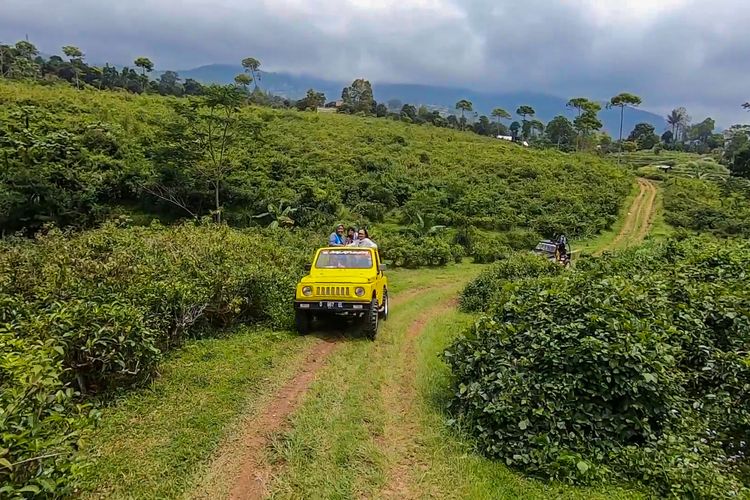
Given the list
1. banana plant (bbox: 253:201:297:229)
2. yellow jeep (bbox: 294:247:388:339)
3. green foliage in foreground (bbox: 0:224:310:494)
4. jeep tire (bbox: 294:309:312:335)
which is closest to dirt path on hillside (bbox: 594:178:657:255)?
banana plant (bbox: 253:201:297:229)

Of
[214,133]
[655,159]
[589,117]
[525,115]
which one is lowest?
[214,133]

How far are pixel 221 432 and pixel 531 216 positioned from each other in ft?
96.6

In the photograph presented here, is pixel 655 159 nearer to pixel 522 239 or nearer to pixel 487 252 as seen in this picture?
pixel 522 239

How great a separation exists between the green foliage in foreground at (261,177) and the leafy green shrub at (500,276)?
525 inches

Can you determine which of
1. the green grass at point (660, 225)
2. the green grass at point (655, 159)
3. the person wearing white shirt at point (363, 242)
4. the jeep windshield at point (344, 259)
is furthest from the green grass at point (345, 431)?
the green grass at point (655, 159)

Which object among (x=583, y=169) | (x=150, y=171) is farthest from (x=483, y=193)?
(x=150, y=171)

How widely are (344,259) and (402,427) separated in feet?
17.2

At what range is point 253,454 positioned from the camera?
583 centimetres

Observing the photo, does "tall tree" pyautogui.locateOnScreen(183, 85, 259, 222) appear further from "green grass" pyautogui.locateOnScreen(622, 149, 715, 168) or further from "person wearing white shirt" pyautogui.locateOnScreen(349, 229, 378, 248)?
"green grass" pyautogui.locateOnScreen(622, 149, 715, 168)

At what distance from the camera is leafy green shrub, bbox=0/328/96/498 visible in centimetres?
385

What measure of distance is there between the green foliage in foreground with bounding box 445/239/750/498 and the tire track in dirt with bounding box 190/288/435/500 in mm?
2328

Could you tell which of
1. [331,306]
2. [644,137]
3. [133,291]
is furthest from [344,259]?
[644,137]

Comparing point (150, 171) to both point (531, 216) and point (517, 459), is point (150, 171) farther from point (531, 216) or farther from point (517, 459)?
point (517, 459)

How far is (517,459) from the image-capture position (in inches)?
226
